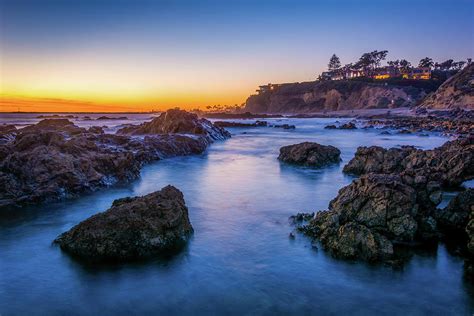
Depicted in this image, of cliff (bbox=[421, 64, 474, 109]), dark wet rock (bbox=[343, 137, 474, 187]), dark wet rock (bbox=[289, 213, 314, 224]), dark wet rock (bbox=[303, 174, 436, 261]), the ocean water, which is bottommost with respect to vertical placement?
the ocean water

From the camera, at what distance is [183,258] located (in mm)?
7797

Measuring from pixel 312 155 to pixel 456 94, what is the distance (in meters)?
61.6

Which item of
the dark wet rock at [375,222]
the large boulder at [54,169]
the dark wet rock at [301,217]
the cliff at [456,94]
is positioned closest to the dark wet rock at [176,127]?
the large boulder at [54,169]

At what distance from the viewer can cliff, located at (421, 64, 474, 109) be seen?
65.8 metres

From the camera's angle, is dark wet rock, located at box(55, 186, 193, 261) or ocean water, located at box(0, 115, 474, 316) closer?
ocean water, located at box(0, 115, 474, 316)

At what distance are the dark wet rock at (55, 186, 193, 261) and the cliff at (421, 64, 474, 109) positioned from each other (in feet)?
219

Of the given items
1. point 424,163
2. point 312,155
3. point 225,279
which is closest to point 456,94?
point 312,155

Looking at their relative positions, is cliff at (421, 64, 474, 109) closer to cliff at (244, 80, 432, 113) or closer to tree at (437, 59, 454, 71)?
cliff at (244, 80, 432, 113)

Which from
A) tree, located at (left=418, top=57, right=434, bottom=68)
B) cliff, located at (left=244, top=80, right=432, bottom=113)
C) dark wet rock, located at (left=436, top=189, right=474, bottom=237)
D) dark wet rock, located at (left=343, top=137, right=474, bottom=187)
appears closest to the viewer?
dark wet rock, located at (left=436, top=189, right=474, bottom=237)

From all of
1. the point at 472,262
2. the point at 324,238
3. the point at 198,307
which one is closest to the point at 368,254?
the point at 324,238

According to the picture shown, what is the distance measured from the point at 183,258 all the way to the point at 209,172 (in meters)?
10.8

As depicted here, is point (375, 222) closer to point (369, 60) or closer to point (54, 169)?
point (54, 169)

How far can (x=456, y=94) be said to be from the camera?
68.8 metres

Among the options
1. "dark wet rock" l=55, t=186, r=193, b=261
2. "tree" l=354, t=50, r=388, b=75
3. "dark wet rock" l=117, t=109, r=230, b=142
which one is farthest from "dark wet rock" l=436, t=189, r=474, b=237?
"tree" l=354, t=50, r=388, b=75
